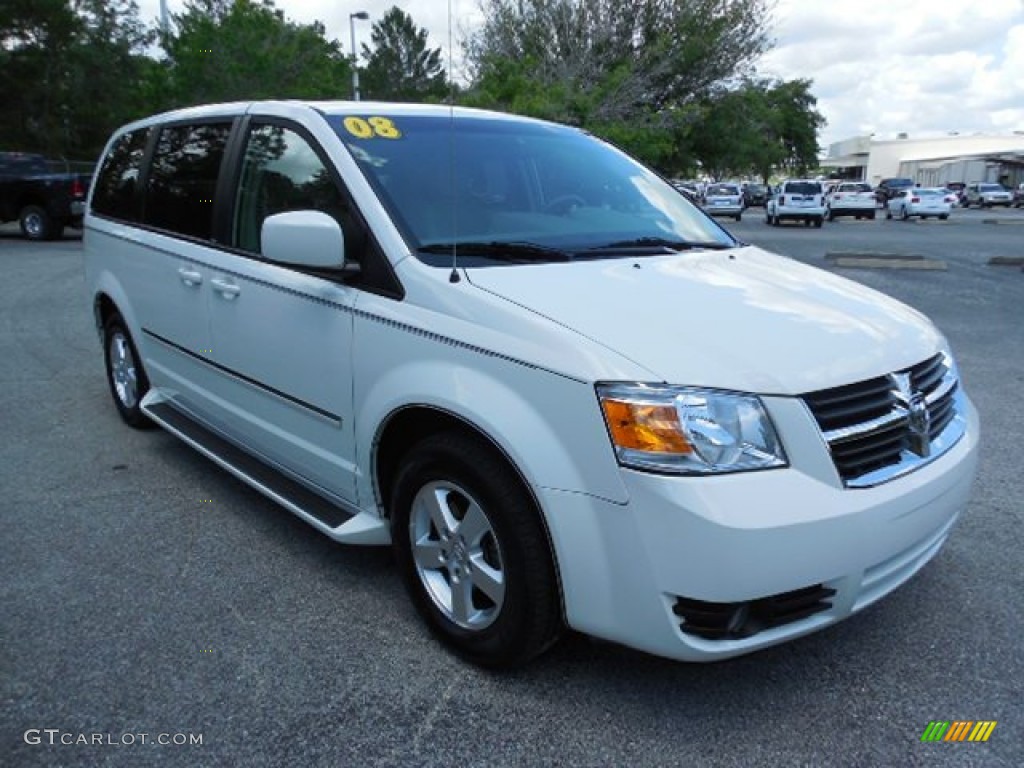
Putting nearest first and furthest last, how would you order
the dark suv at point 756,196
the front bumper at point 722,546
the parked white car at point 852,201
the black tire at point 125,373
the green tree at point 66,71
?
the front bumper at point 722,546 → the black tire at point 125,373 → the green tree at point 66,71 → the parked white car at point 852,201 → the dark suv at point 756,196

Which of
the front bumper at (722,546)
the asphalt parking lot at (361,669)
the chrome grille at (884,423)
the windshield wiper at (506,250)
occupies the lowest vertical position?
the asphalt parking lot at (361,669)

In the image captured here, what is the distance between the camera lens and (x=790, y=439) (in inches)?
85.7

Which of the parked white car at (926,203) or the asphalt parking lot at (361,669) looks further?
the parked white car at (926,203)

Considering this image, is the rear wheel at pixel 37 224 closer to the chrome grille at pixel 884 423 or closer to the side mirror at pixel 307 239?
the side mirror at pixel 307 239

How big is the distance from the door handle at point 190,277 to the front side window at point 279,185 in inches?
12.8

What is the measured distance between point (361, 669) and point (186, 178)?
8.72 ft

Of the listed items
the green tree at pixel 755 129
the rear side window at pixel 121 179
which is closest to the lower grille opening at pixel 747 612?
the rear side window at pixel 121 179

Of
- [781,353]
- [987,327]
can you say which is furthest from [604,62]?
[781,353]

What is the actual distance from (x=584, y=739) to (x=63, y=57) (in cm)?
3238

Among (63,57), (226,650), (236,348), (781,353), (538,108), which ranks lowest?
(226,650)

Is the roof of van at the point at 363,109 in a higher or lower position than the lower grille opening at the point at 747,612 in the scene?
higher

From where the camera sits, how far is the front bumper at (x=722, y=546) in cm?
208

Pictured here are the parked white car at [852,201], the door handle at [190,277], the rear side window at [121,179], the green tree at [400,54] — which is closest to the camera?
the door handle at [190,277]

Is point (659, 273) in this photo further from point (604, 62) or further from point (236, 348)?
point (604, 62)
